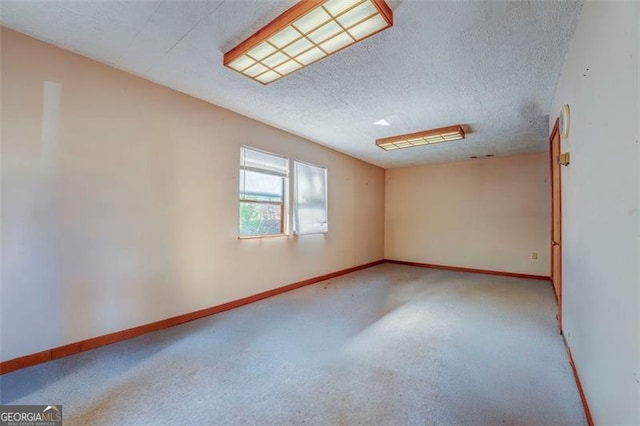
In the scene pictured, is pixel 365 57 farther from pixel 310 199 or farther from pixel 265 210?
pixel 310 199

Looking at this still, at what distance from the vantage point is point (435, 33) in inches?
76.9

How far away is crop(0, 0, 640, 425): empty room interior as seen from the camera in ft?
5.09

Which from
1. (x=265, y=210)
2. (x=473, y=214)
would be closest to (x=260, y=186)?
(x=265, y=210)

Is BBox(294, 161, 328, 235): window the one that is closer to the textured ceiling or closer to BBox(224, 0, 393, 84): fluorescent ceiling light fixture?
the textured ceiling

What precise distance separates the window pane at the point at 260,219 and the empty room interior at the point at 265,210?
0.03 m

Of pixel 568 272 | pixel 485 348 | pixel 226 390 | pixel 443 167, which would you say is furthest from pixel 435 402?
pixel 443 167

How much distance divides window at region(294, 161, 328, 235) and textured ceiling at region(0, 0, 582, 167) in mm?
1009

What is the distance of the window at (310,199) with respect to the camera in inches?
174

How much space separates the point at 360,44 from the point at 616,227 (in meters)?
1.90

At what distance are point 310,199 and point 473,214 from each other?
3786mm

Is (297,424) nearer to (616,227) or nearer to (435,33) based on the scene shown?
(616,227)
